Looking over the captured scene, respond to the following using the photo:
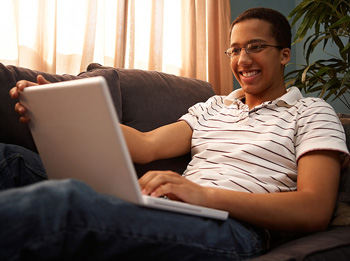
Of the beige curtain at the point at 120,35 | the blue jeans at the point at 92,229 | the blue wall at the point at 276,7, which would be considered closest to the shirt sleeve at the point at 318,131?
the blue jeans at the point at 92,229

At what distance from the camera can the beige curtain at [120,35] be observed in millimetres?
1987

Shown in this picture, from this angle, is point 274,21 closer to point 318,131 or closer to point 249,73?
point 249,73

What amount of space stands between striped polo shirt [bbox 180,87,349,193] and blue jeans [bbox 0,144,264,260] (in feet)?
0.98

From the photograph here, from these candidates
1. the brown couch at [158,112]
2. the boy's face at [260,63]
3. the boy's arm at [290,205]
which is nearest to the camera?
the brown couch at [158,112]

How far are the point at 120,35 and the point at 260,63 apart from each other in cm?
116

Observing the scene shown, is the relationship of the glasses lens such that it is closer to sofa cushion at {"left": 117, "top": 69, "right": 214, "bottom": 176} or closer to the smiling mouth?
the smiling mouth

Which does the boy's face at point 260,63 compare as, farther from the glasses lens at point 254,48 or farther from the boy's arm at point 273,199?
the boy's arm at point 273,199

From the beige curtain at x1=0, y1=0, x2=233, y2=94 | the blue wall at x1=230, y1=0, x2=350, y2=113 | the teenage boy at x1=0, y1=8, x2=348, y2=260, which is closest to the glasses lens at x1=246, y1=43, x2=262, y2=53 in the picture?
the teenage boy at x1=0, y1=8, x2=348, y2=260

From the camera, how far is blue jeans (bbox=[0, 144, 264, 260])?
0.59 meters

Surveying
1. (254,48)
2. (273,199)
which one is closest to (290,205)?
(273,199)

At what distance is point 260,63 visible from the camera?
4.56 ft

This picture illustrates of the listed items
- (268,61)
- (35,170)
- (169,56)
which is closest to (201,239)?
(35,170)

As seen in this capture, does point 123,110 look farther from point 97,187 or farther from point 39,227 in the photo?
point 39,227

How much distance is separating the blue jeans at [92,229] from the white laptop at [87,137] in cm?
3
